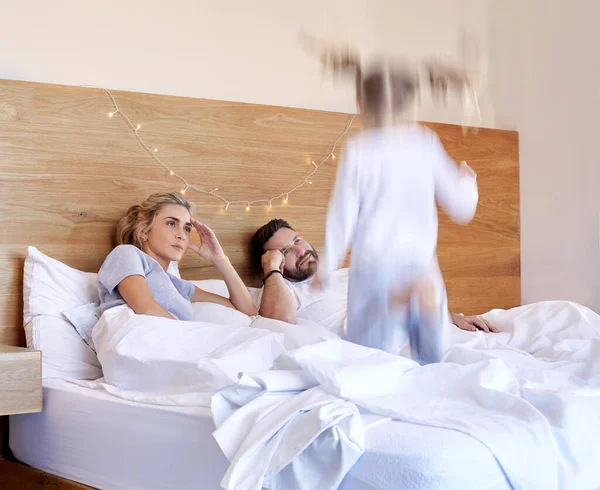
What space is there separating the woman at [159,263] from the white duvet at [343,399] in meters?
0.37

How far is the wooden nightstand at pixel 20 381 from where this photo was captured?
2.19 metres

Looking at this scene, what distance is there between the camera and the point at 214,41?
343 centimetres

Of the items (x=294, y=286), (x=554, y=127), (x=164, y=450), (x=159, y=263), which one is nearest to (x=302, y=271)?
(x=294, y=286)

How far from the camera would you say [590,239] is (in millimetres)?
3871

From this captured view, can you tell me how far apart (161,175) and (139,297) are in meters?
0.76

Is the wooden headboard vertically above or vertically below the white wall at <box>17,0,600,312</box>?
below

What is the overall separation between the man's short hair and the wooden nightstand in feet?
3.89

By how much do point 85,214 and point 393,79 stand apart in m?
1.33

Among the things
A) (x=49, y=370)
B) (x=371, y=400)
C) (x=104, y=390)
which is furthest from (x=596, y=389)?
(x=49, y=370)

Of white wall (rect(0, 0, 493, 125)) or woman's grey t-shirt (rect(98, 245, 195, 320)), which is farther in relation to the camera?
white wall (rect(0, 0, 493, 125))

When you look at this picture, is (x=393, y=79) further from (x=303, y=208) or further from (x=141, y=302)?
(x=303, y=208)

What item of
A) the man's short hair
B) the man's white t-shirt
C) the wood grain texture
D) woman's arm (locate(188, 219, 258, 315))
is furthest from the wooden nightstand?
the man's short hair

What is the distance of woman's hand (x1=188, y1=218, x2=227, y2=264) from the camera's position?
3049 millimetres

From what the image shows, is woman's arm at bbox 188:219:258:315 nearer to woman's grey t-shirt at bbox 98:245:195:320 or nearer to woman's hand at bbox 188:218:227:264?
woman's hand at bbox 188:218:227:264
